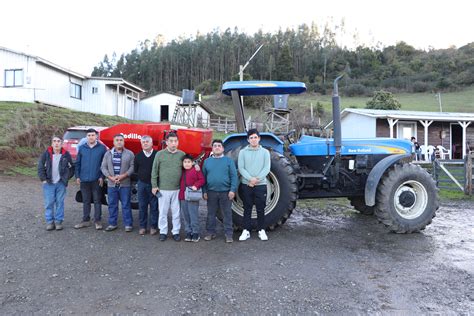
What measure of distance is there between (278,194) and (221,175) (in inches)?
39.5

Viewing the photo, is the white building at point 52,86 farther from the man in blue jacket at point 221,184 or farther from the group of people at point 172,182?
the man in blue jacket at point 221,184

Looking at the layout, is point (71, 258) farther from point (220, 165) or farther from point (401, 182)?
point (401, 182)

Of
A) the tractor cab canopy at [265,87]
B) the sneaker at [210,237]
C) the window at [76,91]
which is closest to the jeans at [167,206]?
the sneaker at [210,237]

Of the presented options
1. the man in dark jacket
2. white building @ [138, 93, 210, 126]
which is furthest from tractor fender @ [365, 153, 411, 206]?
white building @ [138, 93, 210, 126]

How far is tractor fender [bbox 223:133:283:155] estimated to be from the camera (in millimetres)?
6039

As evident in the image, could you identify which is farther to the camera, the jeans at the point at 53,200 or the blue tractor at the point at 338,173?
the jeans at the point at 53,200

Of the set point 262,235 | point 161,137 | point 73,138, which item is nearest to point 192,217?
point 262,235

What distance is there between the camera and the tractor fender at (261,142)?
6.04 metres

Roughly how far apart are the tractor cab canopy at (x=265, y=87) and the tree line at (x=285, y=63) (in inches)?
2358

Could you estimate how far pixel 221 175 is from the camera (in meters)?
5.41

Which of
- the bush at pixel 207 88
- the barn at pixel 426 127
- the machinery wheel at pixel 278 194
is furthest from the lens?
the bush at pixel 207 88

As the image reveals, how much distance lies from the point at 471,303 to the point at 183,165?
3.83 m

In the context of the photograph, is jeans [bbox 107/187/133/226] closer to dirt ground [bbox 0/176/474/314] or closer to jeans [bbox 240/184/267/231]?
dirt ground [bbox 0/176/474/314]

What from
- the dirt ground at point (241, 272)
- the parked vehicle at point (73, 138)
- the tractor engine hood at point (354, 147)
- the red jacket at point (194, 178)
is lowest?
the dirt ground at point (241, 272)
